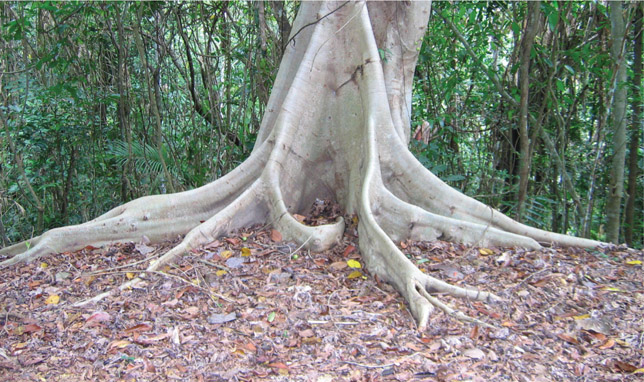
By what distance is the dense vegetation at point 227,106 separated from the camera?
20.7 feet

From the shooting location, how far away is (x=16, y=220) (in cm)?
695

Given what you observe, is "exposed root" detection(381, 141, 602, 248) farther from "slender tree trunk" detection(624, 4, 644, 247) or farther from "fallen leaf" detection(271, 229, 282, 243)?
"slender tree trunk" detection(624, 4, 644, 247)

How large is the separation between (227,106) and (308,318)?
15.2 ft

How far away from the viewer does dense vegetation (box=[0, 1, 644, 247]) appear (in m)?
6.31

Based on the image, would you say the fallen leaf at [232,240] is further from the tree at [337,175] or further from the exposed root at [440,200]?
the exposed root at [440,200]

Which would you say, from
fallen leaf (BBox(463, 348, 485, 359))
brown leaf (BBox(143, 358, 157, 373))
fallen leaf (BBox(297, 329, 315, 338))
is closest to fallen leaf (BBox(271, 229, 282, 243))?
fallen leaf (BBox(297, 329, 315, 338))

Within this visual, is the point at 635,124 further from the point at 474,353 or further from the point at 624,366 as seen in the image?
the point at 474,353

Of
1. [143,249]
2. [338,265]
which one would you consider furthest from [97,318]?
[338,265]

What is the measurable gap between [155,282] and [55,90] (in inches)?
129

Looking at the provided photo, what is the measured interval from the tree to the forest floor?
15cm

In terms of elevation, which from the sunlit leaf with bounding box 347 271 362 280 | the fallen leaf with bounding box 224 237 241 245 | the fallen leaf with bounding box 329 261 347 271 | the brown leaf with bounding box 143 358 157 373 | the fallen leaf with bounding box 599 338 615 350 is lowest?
the fallen leaf with bounding box 599 338 615 350

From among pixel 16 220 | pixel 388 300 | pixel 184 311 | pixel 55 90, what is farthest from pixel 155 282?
pixel 16 220

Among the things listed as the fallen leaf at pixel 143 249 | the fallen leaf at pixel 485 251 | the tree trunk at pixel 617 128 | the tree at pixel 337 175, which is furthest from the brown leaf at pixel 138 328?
the tree trunk at pixel 617 128

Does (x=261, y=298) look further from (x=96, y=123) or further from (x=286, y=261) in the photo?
(x=96, y=123)
